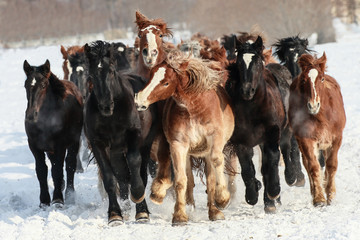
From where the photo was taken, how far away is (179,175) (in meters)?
6.73

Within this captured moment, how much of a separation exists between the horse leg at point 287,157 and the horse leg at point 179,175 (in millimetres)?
2151

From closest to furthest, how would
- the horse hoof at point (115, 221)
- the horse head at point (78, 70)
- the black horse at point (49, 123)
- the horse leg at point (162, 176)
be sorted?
A: the horse hoof at point (115, 221) < the horse leg at point (162, 176) < the black horse at point (49, 123) < the horse head at point (78, 70)

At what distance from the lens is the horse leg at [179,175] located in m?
6.69

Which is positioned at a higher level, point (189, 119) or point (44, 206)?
point (189, 119)

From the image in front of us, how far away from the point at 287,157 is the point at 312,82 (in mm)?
1598

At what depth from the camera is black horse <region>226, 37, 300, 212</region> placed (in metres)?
7.09

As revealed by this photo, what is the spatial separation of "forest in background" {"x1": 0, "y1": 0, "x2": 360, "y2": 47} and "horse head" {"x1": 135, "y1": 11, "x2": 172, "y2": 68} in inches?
907

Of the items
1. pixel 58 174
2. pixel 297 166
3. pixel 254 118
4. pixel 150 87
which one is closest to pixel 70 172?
pixel 58 174

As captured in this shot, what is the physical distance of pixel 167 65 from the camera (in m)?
6.80

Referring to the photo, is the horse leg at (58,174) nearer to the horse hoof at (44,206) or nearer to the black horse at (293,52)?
the horse hoof at (44,206)

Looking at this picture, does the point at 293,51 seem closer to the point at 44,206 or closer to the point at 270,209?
the point at 270,209

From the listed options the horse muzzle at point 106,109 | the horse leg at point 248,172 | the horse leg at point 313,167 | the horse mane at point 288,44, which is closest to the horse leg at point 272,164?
the horse leg at point 248,172

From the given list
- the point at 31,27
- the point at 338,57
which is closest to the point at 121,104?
the point at 338,57

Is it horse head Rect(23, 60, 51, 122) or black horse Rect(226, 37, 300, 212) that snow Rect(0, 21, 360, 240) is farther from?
horse head Rect(23, 60, 51, 122)
